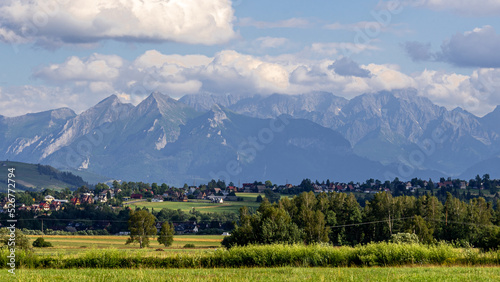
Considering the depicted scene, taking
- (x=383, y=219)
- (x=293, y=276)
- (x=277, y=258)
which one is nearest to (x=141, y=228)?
(x=383, y=219)

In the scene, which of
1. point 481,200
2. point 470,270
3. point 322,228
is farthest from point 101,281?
point 481,200

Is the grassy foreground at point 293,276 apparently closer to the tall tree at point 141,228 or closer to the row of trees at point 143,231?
the tall tree at point 141,228

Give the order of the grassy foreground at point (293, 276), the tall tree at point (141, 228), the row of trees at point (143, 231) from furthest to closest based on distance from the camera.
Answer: the row of trees at point (143, 231), the tall tree at point (141, 228), the grassy foreground at point (293, 276)

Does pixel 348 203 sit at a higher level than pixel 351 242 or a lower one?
higher

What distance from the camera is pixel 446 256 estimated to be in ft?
208

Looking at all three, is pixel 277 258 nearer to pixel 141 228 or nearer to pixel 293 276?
pixel 293 276

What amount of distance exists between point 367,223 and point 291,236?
161 feet

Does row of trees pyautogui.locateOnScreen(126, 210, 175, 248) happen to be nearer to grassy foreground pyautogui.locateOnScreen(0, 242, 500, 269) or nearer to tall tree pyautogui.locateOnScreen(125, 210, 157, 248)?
tall tree pyautogui.locateOnScreen(125, 210, 157, 248)

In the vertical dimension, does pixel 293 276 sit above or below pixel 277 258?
below

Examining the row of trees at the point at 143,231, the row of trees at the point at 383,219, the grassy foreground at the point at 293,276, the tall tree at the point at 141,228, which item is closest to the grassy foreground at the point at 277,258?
the grassy foreground at the point at 293,276

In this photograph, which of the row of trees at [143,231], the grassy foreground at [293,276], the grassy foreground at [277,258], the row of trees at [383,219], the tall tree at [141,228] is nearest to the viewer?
the grassy foreground at [293,276]

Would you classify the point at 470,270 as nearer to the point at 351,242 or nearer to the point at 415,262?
the point at 415,262

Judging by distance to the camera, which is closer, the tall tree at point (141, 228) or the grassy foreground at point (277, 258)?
the grassy foreground at point (277, 258)

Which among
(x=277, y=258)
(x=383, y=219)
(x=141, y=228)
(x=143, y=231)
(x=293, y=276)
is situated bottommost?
(x=143, y=231)
